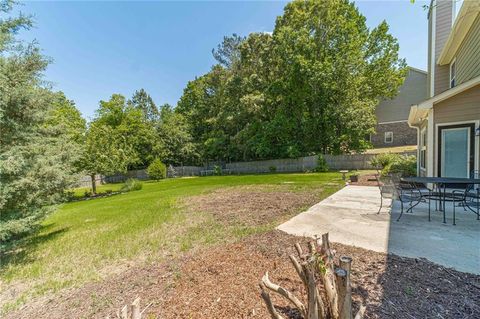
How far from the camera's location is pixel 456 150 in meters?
6.36

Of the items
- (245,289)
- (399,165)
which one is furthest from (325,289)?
(399,165)

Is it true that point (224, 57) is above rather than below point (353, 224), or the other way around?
above

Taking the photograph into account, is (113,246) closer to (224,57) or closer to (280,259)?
(280,259)

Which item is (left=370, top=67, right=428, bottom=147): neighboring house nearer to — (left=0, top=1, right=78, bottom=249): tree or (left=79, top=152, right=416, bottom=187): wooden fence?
(left=79, top=152, right=416, bottom=187): wooden fence

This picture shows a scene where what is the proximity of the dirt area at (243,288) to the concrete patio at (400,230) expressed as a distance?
0.35 meters

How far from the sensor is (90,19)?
29.1 feet

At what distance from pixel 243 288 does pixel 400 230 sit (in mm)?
3200

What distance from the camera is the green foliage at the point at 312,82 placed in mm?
18031

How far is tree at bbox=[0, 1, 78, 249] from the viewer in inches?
152

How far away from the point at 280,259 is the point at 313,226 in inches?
63.8

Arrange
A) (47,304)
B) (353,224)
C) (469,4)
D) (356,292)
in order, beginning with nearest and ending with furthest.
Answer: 1. (356,292)
2. (47,304)
3. (353,224)
4. (469,4)

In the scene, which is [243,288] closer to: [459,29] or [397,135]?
[459,29]

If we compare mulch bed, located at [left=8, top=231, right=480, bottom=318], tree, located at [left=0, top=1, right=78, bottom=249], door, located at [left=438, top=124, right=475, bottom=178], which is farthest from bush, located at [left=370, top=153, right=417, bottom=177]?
tree, located at [left=0, top=1, right=78, bottom=249]

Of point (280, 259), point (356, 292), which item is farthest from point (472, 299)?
point (280, 259)
